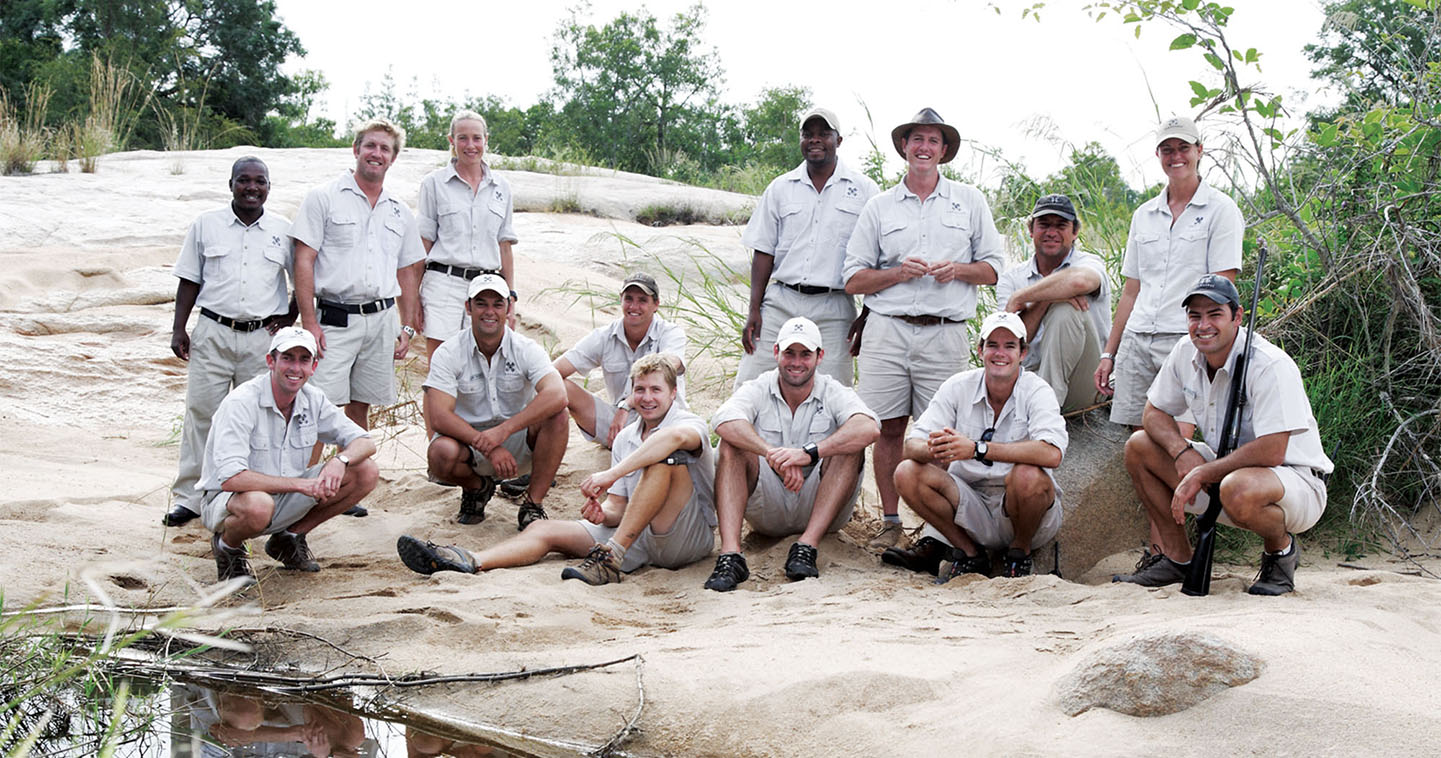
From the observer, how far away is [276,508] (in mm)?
5051

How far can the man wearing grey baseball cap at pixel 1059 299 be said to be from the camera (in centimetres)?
545

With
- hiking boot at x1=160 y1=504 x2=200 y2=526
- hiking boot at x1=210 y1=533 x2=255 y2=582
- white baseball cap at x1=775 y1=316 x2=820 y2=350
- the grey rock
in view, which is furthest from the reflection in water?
white baseball cap at x1=775 y1=316 x2=820 y2=350

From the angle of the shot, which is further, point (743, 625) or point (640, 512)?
point (640, 512)

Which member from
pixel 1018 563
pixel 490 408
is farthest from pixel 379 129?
pixel 1018 563

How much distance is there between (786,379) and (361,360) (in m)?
2.05

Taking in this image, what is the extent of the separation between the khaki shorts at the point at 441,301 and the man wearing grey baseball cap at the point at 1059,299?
262 centimetres

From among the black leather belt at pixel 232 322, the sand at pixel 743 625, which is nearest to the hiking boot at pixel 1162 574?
the sand at pixel 743 625

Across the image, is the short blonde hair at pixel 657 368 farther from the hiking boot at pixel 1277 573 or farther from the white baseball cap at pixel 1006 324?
the hiking boot at pixel 1277 573

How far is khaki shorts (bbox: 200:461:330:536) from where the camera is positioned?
4930 millimetres

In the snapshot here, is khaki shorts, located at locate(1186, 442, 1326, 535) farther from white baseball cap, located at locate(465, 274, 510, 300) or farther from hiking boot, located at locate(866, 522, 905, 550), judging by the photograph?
white baseball cap, located at locate(465, 274, 510, 300)

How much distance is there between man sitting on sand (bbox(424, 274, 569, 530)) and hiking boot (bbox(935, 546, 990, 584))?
6.04 ft

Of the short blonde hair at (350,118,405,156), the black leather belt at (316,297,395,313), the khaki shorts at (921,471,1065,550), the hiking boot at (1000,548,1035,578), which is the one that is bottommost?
the hiking boot at (1000,548,1035,578)

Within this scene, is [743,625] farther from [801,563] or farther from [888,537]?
[888,537]

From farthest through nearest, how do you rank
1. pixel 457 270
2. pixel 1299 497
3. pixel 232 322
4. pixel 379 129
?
1. pixel 457 270
2. pixel 379 129
3. pixel 232 322
4. pixel 1299 497
